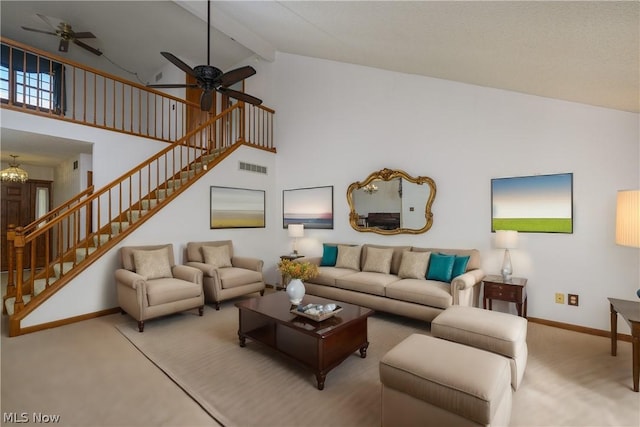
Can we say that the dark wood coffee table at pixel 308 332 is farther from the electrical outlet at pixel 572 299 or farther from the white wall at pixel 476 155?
the electrical outlet at pixel 572 299

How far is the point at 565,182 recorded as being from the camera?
10.9ft

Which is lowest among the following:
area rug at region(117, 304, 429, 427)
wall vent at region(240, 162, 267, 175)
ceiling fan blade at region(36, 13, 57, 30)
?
area rug at region(117, 304, 429, 427)

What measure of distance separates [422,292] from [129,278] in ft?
11.1

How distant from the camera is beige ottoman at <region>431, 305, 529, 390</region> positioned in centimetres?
211

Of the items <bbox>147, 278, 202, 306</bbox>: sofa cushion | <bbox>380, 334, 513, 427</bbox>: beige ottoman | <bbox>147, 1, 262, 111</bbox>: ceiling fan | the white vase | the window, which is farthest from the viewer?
the window

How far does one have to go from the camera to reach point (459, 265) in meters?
3.62

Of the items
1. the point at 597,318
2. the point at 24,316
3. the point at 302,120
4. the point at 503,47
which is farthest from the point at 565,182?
the point at 24,316

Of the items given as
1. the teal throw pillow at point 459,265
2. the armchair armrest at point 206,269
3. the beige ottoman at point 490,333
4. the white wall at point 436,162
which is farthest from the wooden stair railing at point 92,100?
the beige ottoman at point 490,333

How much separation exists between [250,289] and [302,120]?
3.30 m

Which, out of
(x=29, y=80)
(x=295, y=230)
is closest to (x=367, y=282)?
(x=295, y=230)

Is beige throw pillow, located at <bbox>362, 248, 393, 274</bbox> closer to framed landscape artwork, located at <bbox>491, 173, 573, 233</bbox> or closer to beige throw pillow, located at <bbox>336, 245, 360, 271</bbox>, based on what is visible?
beige throw pillow, located at <bbox>336, 245, 360, 271</bbox>

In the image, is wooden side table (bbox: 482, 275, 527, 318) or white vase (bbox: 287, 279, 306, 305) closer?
white vase (bbox: 287, 279, 306, 305)

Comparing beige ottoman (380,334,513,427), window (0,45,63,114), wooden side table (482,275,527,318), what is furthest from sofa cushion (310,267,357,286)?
window (0,45,63,114)

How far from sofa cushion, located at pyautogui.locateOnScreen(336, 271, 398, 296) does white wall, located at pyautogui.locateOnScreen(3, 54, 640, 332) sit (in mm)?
805
